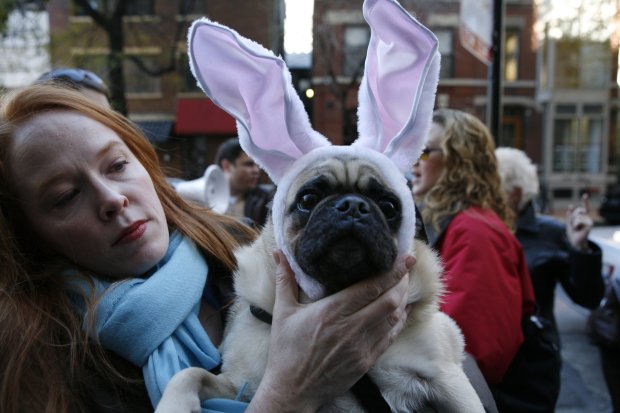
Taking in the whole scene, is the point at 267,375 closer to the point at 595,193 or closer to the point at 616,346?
the point at 616,346

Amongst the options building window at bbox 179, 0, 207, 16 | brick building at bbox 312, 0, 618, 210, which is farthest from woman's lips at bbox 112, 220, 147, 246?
brick building at bbox 312, 0, 618, 210

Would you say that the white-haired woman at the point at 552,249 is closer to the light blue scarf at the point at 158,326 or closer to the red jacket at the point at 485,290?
the red jacket at the point at 485,290

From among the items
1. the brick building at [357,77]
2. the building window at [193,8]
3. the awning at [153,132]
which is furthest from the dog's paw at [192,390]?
the building window at [193,8]

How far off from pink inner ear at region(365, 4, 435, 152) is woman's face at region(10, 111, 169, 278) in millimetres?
904

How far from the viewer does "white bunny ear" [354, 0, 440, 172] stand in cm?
149

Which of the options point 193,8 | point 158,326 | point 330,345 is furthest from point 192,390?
point 193,8

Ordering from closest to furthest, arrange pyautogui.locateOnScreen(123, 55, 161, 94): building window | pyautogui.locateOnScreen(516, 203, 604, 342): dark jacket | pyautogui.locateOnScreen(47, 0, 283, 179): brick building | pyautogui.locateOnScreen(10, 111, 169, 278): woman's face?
pyautogui.locateOnScreen(10, 111, 169, 278): woman's face
pyautogui.locateOnScreen(516, 203, 604, 342): dark jacket
pyautogui.locateOnScreen(47, 0, 283, 179): brick building
pyautogui.locateOnScreen(123, 55, 161, 94): building window

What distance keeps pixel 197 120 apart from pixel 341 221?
18.6 metres

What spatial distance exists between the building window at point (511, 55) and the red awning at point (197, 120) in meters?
14.0

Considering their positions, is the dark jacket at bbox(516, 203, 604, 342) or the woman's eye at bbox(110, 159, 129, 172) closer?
the woman's eye at bbox(110, 159, 129, 172)

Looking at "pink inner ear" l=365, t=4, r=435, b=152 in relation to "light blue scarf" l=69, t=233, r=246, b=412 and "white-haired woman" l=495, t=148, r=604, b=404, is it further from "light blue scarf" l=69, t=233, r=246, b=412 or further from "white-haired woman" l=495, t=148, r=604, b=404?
"white-haired woman" l=495, t=148, r=604, b=404

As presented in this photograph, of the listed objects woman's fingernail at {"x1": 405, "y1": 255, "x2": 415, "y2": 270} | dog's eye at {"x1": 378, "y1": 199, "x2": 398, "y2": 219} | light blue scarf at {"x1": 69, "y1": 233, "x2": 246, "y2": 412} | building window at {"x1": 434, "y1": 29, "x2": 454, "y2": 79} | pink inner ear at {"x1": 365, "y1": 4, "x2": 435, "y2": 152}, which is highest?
building window at {"x1": 434, "y1": 29, "x2": 454, "y2": 79}

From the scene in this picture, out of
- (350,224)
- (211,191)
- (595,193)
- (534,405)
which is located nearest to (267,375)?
(350,224)

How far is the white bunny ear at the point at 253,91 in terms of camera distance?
60.0 inches
